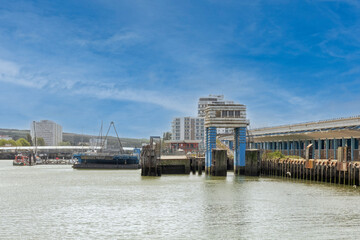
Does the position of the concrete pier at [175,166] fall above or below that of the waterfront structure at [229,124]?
below

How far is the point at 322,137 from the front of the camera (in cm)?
8650

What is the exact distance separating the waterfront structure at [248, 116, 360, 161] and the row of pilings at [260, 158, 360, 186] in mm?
10077

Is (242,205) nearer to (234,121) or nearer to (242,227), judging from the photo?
(242,227)

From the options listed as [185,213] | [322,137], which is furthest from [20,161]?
[185,213]

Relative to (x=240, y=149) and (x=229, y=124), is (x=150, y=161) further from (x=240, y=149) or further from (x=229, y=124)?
(x=240, y=149)

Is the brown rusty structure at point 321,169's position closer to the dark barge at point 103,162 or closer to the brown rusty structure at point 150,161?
the brown rusty structure at point 150,161

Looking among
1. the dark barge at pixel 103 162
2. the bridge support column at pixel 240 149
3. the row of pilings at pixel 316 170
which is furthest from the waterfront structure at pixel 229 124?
the dark barge at pixel 103 162

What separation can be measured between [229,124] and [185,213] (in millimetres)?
41626

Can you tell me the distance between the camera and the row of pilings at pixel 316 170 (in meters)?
51.4

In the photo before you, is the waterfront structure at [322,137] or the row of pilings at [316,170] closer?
the row of pilings at [316,170]

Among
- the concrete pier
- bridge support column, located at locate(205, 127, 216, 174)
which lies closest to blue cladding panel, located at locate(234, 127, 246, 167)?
bridge support column, located at locate(205, 127, 216, 174)

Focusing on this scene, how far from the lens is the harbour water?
29297 mm

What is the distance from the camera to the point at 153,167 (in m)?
76.4

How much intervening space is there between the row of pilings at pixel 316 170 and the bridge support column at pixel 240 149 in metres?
5.26
